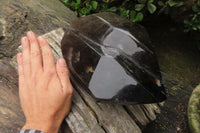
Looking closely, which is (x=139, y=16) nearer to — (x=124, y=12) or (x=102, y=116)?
(x=124, y=12)

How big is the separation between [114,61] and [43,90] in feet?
1.67

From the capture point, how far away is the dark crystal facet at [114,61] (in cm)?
103

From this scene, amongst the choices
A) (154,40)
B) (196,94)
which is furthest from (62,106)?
(154,40)

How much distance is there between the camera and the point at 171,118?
5.43 ft

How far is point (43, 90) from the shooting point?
113 cm

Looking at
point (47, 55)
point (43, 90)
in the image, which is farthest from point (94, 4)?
point (43, 90)

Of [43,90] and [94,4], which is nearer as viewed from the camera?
[43,90]

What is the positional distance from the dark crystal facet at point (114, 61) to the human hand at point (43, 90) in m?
0.12

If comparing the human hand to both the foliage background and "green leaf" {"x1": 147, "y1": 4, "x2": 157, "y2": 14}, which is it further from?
"green leaf" {"x1": 147, "y1": 4, "x2": 157, "y2": 14}

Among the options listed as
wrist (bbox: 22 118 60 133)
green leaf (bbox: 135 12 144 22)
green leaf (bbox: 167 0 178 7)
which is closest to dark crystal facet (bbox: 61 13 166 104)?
wrist (bbox: 22 118 60 133)

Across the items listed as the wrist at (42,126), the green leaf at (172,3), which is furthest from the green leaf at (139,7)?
the wrist at (42,126)

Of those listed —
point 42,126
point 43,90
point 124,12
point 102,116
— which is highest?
point 124,12

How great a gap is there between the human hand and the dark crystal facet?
120mm

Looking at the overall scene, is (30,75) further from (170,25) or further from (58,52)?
(170,25)
